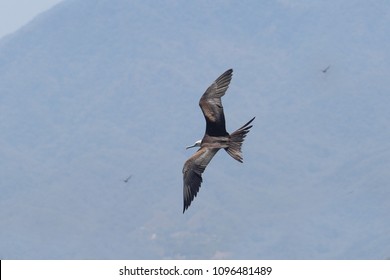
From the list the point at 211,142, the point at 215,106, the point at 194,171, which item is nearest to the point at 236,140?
the point at 211,142

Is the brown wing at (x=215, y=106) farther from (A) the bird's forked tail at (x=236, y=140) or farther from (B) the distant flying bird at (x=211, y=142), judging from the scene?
(A) the bird's forked tail at (x=236, y=140)

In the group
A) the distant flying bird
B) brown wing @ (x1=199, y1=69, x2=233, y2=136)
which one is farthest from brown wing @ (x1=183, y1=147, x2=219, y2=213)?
brown wing @ (x1=199, y1=69, x2=233, y2=136)

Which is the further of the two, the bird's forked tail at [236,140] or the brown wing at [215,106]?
the brown wing at [215,106]

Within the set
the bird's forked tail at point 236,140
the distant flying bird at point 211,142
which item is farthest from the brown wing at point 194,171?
the bird's forked tail at point 236,140

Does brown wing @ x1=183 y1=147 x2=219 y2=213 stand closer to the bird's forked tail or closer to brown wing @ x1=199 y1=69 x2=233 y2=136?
brown wing @ x1=199 y1=69 x2=233 y2=136

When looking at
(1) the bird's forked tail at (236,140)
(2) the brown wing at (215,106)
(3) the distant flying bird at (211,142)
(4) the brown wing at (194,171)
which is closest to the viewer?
(1) the bird's forked tail at (236,140)

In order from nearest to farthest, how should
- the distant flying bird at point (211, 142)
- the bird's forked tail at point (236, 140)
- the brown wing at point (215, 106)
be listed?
1. the bird's forked tail at point (236, 140)
2. the distant flying bird at point (211, 142)
3. the brown wing at point (215, 106)
